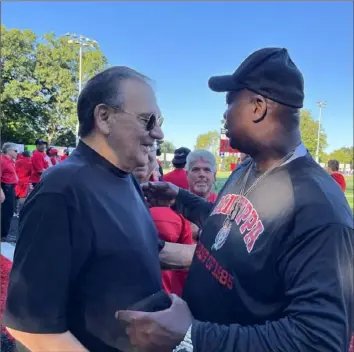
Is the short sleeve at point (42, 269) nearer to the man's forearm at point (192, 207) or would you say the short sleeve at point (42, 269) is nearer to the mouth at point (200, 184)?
the man's forearm at point (192, 207)

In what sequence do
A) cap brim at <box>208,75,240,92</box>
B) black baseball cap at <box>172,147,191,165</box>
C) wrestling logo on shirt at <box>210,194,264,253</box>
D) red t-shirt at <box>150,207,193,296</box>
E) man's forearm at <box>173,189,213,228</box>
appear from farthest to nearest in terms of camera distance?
black baseball cap at <box>172,147,191,165</box> → red t-shirt at <box>150,207,193,296</box> → man's forearm at <box>173,189,213,228</box> → cap brim at <box>208,75,240,92</box> → wrestling logo on shirt at <box>210,194,264,253</box>

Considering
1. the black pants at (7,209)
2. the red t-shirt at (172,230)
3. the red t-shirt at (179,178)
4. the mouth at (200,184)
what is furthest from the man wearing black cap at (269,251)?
the black pants at (7,209)

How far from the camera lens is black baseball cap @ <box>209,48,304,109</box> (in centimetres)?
143

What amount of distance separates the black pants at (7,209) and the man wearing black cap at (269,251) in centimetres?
739

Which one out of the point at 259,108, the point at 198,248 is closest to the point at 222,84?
the point at 259,108

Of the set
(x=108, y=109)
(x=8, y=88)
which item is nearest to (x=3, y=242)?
(x=108, y=109)

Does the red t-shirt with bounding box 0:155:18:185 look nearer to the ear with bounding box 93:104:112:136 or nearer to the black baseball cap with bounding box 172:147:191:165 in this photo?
the black baseball cap with bounding box 172:147:191:165

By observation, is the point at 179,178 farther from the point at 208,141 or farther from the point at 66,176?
the point at 208,141

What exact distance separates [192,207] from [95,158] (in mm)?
1113

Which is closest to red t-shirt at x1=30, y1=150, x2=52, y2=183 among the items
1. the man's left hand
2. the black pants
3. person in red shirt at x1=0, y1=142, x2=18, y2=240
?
person in red shirt at x1=0, y1=142, x2=18, y2=240

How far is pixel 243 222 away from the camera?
1441 millimetres

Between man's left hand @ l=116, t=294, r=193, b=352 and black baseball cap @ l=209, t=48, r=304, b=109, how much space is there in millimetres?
879

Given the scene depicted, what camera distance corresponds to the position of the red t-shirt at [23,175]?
10.5 m

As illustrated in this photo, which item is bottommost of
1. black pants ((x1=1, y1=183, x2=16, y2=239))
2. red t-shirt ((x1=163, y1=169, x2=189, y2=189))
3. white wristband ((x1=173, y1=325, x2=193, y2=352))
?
black pants ((x1=1, y1=183, x2=16, y2=239))
